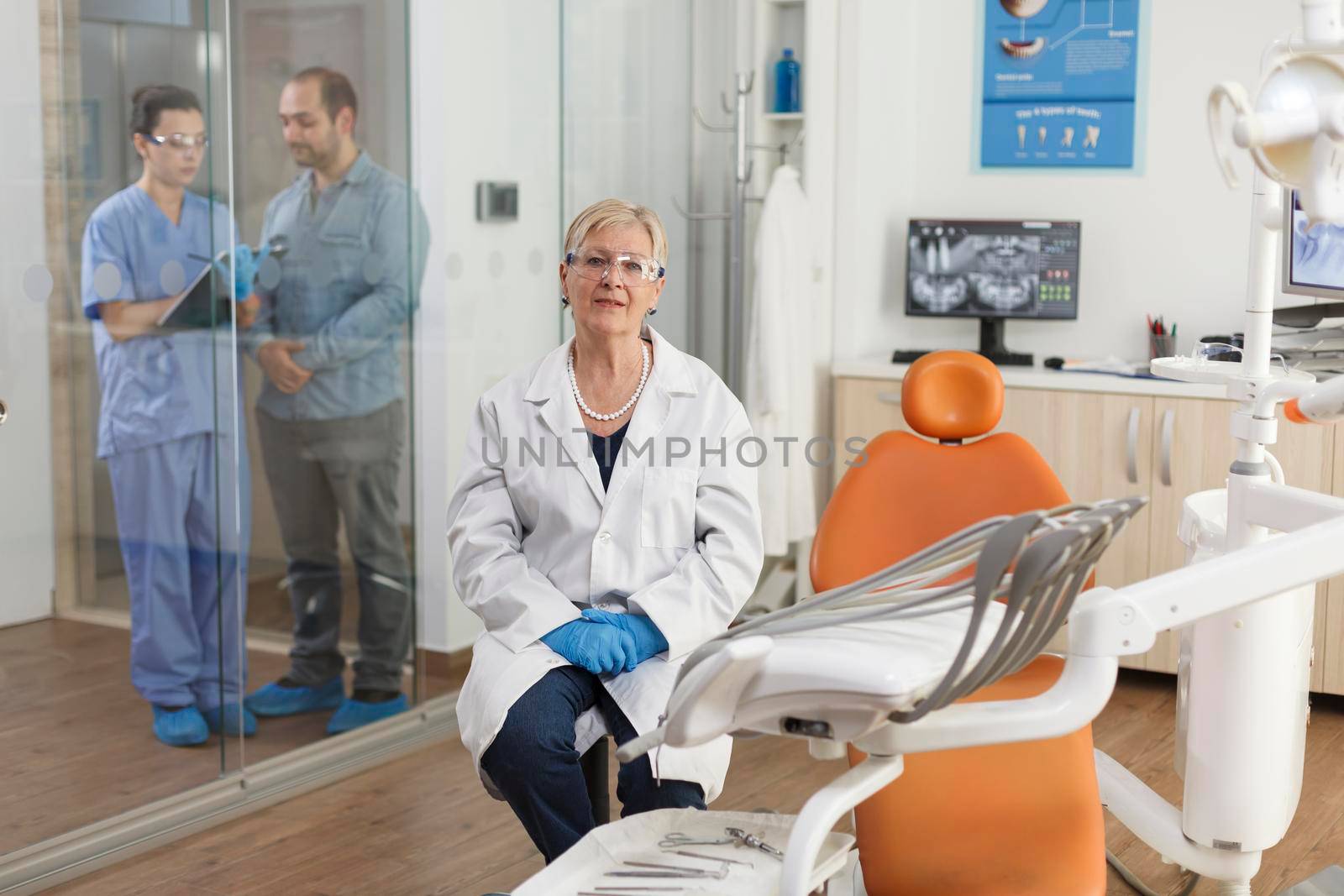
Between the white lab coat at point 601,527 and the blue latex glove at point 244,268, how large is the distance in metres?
0.87

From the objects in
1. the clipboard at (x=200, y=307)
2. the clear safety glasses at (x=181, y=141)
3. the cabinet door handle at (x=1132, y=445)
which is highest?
the clear safety glasses at (x=181, y=141)

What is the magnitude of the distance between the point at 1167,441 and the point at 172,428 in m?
2.40

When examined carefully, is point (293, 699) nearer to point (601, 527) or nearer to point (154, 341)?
point (154, 341)

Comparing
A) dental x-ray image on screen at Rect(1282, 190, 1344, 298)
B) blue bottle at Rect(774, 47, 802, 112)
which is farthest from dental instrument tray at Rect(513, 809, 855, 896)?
blue bottle at Rect(774, 47, 802, 112)

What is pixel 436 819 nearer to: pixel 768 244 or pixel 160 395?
pixel 160 395

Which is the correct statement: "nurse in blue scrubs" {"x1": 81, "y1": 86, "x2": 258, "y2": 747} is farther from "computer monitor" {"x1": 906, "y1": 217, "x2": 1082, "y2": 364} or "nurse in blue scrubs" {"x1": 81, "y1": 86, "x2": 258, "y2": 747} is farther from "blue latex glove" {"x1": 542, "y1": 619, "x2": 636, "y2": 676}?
"computer monitor" {"x1": 906, "y1": 217, "x2": 1082, "y2": 364}

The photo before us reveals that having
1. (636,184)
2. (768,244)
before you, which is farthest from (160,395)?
(768,244)

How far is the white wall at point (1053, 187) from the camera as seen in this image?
3938mm

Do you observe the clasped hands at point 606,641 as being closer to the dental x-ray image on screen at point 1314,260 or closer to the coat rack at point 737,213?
the dental x-ray image on screen at point 1314,260

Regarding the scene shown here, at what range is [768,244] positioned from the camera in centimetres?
398

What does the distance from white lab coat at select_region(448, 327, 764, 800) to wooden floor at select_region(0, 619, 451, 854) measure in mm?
849

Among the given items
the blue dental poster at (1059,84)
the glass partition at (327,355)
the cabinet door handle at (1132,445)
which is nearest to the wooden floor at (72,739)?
the glass partition at (327,355)

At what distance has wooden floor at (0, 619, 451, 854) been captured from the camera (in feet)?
8.26

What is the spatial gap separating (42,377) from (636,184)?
1829 millimetres
